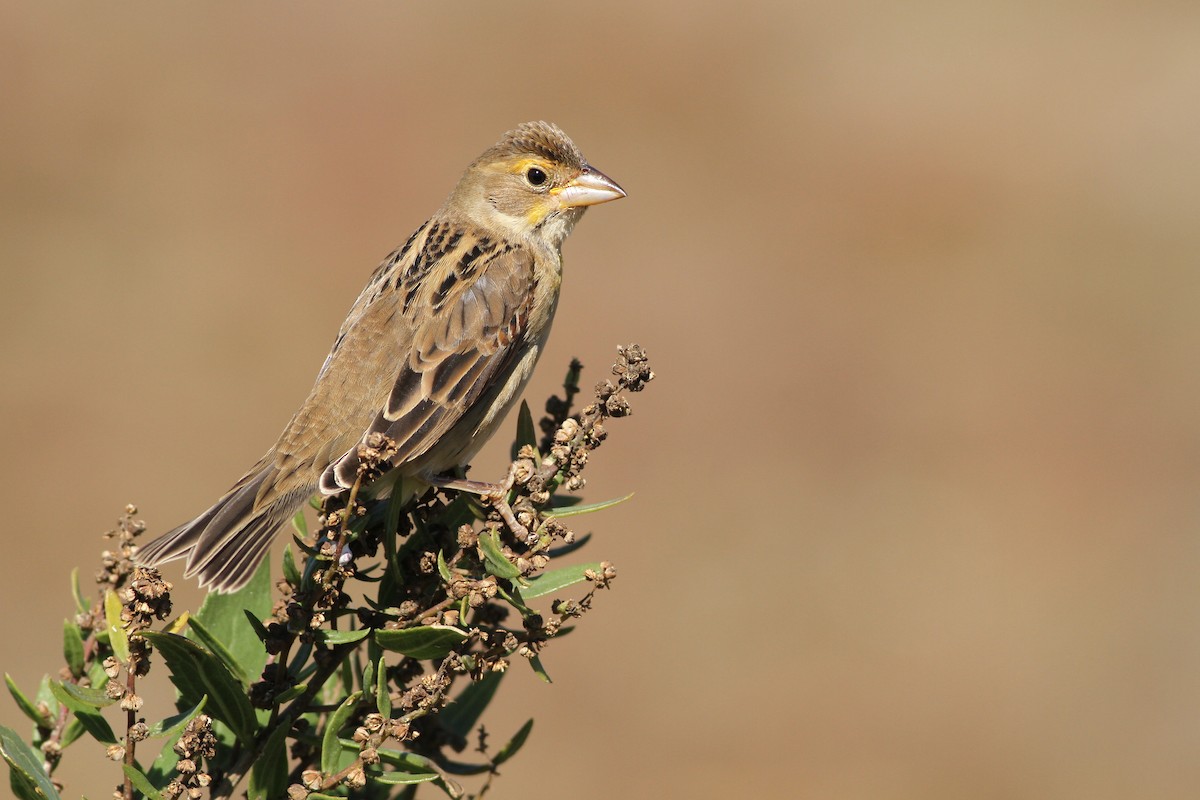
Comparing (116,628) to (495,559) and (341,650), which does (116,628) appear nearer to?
(341,650)

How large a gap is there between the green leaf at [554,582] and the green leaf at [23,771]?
106cm

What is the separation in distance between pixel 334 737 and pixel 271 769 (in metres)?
Answer: 0.18

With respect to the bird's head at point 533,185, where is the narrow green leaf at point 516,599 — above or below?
below

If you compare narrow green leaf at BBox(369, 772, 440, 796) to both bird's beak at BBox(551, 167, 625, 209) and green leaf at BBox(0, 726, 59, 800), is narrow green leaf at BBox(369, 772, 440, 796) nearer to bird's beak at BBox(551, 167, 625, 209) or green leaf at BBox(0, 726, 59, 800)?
green leaf at BBox(0, 726, 59, 800)

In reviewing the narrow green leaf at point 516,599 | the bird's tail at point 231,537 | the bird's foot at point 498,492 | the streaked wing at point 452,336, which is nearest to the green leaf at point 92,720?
the bird's tail at point 231,537

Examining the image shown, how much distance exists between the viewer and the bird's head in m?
5.30

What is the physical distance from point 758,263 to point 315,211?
15.6 feet

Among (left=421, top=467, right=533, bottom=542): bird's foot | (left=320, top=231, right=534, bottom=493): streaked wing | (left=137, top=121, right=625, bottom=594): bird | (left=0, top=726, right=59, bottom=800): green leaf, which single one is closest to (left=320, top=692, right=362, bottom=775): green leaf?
(left=0, top=726, right=59, bottom=800): green leaf

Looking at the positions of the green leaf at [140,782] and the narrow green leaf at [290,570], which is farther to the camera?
the narrow green leaf at [290,570]

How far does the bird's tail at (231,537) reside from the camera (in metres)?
3.40

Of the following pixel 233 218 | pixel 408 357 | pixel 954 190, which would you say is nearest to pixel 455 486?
pixel 408 357

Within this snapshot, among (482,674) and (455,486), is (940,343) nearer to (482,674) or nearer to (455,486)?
(455,486)

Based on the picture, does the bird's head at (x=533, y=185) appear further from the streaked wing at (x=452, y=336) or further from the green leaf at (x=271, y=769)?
the green leaf at (x=271, y=769)

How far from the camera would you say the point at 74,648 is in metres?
2.88
